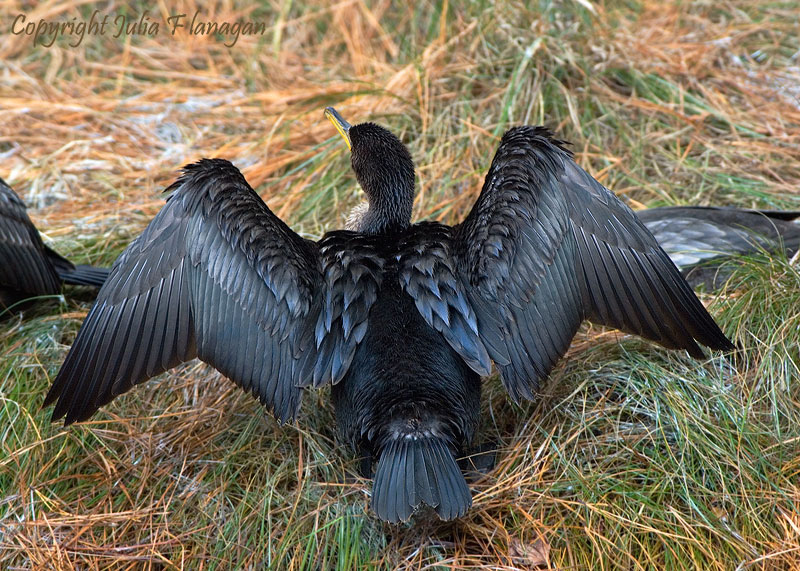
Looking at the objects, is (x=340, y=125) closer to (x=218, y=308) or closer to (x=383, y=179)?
(x=383, y=179)

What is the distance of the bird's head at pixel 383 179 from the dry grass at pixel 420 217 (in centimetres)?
80

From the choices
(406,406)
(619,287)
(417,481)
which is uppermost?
(619,287)

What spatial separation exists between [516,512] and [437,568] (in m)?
0.35

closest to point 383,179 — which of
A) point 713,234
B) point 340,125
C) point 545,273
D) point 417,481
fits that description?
point 340,125

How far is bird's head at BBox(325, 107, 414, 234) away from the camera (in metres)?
3.72

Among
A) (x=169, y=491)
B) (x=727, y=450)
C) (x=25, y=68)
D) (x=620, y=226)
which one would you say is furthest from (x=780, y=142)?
(x=25, y=68)

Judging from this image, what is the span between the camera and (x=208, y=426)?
144 inches

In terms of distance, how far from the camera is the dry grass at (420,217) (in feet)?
10.1

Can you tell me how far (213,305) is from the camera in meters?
3.25

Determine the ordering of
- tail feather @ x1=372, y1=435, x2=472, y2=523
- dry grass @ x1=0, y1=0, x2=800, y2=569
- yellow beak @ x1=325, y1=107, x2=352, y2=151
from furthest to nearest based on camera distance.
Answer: yellow beak @ x1=325, y1=107, x2=352, y2=151 < dry grass @ x1=0, y1=0, x2=800, y2=569 < tail feather @ x1=372, y1=435, x2=472, y2=523

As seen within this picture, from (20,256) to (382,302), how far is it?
2.18 m

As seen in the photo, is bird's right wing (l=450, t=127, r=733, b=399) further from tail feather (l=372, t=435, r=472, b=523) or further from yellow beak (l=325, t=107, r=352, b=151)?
yellow beak (l=325, t=107, r=352, b=151)

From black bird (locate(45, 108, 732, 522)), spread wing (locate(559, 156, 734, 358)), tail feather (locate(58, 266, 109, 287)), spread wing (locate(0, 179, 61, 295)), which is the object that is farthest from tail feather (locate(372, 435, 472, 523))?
spread wing (locate(0, 179, 61, 295))

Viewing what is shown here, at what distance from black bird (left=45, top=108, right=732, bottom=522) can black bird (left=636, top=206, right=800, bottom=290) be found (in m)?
0.88
